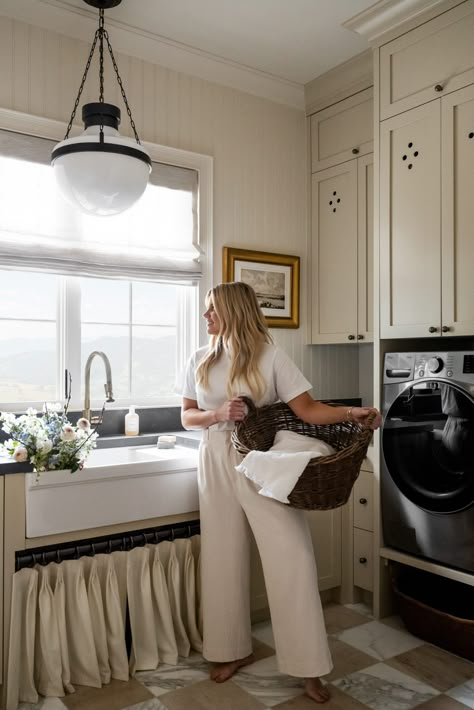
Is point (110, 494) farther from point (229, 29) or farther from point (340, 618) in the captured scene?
point (229, 29)

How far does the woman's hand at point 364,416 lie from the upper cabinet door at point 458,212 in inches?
25.5

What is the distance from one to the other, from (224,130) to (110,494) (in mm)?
2072

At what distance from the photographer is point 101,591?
240 cm

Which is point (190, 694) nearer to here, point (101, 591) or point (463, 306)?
point (101, 591)

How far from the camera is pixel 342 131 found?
3.54 m

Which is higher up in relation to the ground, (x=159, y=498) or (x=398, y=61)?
(x=398, y=61)

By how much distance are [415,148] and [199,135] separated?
45.0 inches

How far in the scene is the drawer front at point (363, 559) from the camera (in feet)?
10.2

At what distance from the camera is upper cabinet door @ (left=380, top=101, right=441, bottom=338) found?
2.74 m

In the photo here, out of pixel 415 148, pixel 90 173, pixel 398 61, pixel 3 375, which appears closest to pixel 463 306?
pixel 415 148

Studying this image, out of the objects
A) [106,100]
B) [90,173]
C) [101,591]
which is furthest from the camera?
[106,100]

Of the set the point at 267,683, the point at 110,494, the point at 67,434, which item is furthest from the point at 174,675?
the point at 67,434

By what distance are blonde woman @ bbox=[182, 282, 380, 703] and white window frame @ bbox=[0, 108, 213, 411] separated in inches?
31.0

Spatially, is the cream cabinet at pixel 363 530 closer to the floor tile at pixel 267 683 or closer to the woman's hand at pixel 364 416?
the floor tile at pixel 267 683
